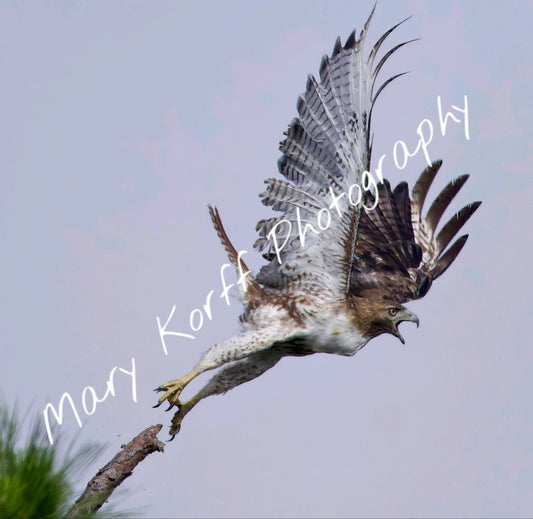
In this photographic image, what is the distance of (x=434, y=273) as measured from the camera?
38.0 ft

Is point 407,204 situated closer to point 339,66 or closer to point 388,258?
point 388,258

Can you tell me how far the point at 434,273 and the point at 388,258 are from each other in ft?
1.80

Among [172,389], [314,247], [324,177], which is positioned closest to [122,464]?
[172,389]

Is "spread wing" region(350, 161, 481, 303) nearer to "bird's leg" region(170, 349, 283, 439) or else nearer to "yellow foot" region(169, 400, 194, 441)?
"bird's leg" region(170, 349, 283, 439)

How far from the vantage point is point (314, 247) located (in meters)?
9.64

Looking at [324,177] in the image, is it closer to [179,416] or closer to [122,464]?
[179,416]

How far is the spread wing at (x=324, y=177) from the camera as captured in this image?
9211mm

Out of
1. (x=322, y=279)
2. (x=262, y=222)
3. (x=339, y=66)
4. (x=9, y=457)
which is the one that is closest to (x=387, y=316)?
(x=322, y=279)

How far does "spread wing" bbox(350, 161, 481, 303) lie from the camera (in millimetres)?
11047

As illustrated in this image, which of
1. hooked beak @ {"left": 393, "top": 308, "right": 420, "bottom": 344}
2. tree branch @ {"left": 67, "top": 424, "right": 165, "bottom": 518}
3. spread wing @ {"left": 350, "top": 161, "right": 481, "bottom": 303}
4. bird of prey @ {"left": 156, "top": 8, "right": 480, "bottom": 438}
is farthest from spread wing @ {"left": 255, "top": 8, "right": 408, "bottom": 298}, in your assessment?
tree branch @ {"left": 67, "top": 424, "right": 165, "bottom": 518}

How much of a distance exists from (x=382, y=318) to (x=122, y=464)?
2.79 meters

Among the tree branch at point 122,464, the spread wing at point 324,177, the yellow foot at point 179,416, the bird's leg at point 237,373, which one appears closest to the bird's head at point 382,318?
the spread wing at point 324,177

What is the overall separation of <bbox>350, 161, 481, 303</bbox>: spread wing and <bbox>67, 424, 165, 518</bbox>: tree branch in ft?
10.2

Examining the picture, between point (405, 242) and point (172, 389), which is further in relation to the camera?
point (405, 242)
